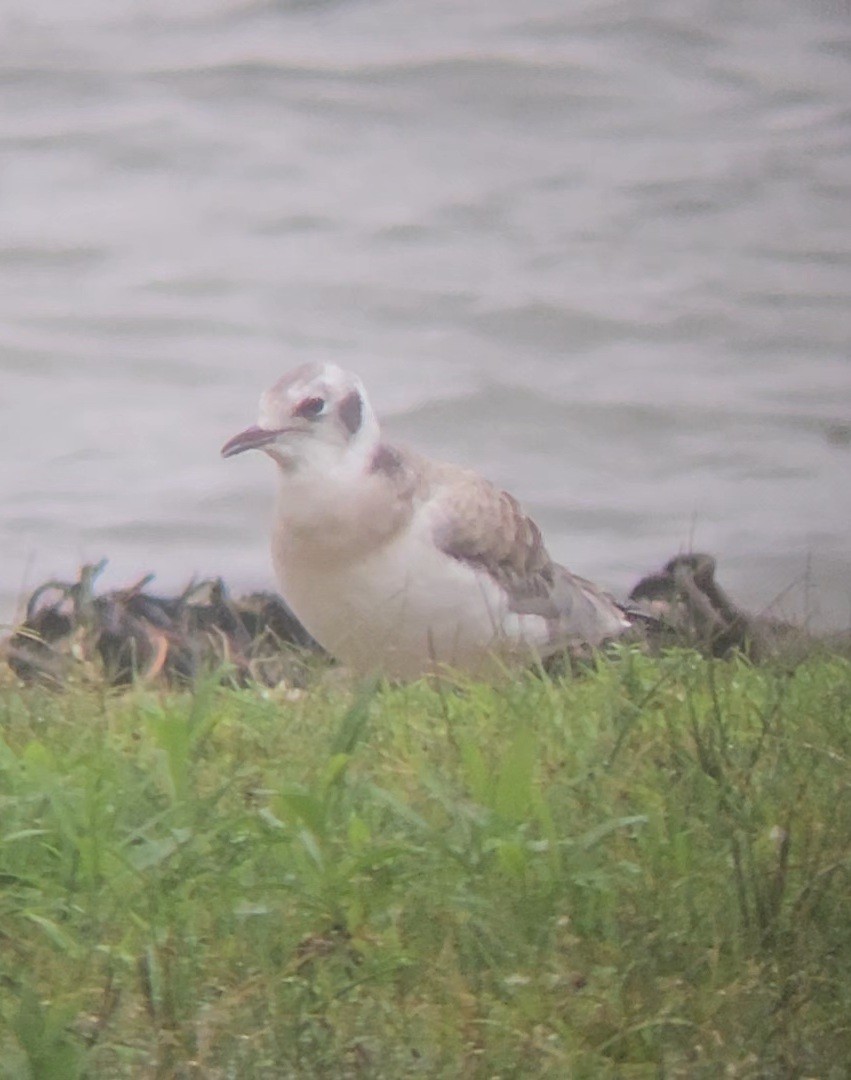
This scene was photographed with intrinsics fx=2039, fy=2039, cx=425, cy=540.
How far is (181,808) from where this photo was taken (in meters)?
2.99

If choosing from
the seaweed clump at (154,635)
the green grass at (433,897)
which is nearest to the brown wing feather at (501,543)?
the seaweed clump at (154,635)

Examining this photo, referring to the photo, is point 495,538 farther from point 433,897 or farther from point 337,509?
point 433,897

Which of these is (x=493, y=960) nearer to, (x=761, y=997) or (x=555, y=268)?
(x=761, y=997)

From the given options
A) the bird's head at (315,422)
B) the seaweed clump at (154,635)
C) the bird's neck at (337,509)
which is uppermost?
the bird's head at (315,422)

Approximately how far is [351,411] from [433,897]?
7.75ft

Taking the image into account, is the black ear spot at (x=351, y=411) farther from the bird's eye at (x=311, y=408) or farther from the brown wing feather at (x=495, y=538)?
the brown wing feather at (x=495, y=538)

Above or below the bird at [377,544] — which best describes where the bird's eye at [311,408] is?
above

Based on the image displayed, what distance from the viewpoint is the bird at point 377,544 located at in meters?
4.79

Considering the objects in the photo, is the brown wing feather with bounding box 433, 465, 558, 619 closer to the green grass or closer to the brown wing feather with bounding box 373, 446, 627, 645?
the brown wing feather with bounding box 373, 446, 627, 645

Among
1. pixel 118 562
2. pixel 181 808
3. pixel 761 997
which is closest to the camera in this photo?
pixel 761 997

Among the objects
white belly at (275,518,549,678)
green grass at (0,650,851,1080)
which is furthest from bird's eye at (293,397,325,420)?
green grass at (0,650,851,1080)

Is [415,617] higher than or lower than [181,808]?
lower

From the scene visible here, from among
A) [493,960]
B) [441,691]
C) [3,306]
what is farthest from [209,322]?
[493,960]

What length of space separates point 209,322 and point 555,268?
1086 mm
